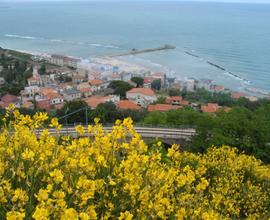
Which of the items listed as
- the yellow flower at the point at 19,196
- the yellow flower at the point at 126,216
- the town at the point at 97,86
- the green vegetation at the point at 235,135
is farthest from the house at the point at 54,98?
the yellow flower at the point at 126,216

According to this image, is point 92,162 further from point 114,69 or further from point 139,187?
point 114,69

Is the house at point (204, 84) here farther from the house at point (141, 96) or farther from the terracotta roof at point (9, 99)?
the terracotta roof at point (9, 99)

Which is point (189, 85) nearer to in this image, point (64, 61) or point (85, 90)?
point (85, 90)

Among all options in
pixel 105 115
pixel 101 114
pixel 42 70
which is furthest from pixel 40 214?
pixel 42 70

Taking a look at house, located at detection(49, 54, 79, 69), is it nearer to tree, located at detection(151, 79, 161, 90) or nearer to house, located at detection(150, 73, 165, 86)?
→ house, located at detection(150, 73, 165, 86)

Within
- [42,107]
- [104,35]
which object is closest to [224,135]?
[42,107]
